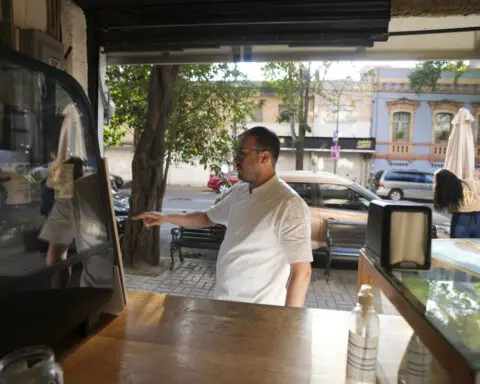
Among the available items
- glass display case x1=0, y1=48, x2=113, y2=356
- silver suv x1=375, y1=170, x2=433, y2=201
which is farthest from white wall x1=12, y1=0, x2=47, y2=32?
silver suv x1=375, y1=170, x2=433, y2=201

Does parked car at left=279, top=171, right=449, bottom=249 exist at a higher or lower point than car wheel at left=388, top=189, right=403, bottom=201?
higher

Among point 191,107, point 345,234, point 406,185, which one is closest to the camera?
point 345,234

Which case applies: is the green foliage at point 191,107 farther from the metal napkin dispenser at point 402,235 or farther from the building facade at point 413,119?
the building facade at point 413,119

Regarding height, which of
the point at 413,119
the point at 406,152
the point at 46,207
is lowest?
the point at 46,207

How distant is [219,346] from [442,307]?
0.76 meters

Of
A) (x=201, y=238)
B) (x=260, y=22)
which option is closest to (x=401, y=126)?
(x=201, y=238)

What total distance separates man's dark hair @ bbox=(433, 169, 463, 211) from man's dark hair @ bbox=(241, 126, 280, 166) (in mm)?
3458

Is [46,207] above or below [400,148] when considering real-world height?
below

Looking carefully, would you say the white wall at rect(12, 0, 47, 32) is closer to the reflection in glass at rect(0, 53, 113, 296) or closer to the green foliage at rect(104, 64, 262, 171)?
the reflection in glass at rect(0, 53, 113, 296)

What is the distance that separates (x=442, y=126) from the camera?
23.1 metres

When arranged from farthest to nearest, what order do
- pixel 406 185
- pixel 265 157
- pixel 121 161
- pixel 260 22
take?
pixel 121 161 → pixel 406 185 → pixel 265 157 → pixel 260 22

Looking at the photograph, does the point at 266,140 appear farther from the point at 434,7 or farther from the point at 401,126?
the point at 401,126

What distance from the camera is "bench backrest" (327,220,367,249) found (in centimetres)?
648

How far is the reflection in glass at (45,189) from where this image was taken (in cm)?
105
